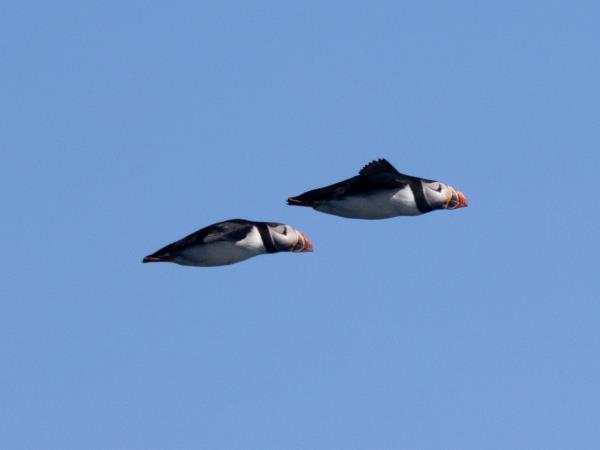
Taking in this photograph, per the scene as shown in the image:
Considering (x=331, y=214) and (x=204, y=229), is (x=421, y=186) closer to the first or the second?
(x=331, y=214)

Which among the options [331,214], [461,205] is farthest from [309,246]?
[461,205]

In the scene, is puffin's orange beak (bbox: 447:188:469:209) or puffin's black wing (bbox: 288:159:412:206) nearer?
puffin's black wing (bbox: 288:159:412:206)

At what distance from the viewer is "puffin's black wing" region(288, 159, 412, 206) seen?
4878 cm

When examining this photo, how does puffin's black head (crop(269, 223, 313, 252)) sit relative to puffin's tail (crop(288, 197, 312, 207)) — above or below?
below

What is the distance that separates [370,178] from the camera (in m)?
48.9

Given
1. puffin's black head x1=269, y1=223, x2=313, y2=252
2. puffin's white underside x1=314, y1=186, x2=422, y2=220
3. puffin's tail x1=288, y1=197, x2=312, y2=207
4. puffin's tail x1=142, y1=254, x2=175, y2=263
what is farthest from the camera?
puffin's tail x1=288, y1=197, x2=312, y2=207

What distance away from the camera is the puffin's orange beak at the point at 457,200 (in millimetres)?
50344

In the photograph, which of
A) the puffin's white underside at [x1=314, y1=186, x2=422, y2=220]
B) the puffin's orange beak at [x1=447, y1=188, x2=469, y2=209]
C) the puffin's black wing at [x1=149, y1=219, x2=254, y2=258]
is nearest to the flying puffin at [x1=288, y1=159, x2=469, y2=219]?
the puffin's white underside at [x1=314, y1=186, x2=422, y2=220]

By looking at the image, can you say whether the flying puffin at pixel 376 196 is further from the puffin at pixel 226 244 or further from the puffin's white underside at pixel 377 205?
the puffin at pixel 226 244

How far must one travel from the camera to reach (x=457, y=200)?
1989 inches

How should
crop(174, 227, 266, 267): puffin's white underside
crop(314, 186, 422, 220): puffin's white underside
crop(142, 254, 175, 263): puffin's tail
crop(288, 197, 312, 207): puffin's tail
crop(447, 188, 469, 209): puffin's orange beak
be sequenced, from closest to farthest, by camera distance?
1. crop(174, 227, 266, 267): puffin's white underside
2. crop(142, 254, 175, 263): puffin's tail
3. crop(314, 186, 422, 220): puffin's white underside
4. crop(288, 197, 312, 207): puffin's tail
5. crop(447, 188, 469, 209): puffin's orange beak

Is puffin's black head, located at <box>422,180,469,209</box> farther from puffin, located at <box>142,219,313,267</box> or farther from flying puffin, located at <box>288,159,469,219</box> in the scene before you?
puffin, located at <box>142,219,313,267</box>

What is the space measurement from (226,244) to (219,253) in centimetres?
28

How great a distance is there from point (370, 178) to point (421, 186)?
1397mm
